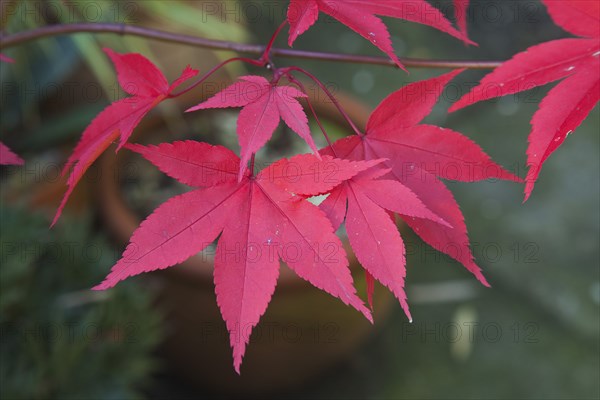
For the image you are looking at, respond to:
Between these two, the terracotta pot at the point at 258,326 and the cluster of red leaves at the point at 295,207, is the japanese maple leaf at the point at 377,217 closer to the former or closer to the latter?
the cluster of red leaves at the point at 295,207

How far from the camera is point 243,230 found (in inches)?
18.3

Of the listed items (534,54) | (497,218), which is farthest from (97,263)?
(497,218)

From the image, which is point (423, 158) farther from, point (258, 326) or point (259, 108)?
point (258, 326)

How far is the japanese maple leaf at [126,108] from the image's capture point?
46 centimetres

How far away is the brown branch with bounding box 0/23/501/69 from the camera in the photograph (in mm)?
533

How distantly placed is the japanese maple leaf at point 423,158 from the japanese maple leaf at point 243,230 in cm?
3

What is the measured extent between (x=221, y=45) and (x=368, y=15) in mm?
138

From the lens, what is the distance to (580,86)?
0.47 metres

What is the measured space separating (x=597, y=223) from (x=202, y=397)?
42.5 inches

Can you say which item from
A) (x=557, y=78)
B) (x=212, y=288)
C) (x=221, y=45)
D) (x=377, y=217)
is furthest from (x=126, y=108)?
(x=212, y=288)

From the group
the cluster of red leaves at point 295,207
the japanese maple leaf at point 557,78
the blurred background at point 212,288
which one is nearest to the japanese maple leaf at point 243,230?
the cluster of red leaves at point 295,207

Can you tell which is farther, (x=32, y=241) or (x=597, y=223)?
(x=597, y=223)

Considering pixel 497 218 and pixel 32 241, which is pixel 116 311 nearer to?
pixel 32 241

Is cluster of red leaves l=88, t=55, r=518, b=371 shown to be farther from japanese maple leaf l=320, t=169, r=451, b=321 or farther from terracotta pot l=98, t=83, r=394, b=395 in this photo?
terracotta pot l=98, t=83, r=394, b=395
